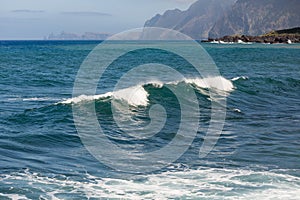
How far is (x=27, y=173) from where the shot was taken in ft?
42.1

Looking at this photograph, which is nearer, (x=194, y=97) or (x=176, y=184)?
(x=176, y=184)

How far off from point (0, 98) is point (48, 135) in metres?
10.9

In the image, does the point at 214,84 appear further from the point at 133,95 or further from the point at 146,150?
the point at 146,150

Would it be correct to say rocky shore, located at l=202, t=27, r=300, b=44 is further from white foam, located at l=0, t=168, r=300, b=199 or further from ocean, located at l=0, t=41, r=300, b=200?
white foam, located at l=0, t=168, r=300, b=199

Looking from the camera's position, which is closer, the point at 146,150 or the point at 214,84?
the point at 146,150

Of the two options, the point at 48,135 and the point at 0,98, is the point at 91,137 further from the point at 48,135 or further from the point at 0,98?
the point at 0,98

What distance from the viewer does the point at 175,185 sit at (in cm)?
1246

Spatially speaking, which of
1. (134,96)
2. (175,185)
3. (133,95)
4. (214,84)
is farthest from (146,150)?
(214,84)

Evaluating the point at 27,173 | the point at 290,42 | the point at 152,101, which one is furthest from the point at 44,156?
the point at 290,42

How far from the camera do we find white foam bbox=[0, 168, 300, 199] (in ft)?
38.1

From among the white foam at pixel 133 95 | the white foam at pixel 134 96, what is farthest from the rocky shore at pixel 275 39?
the white foam at pixel 134 96

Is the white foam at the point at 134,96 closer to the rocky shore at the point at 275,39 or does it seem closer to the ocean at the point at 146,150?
the ocean at the point at 146,150

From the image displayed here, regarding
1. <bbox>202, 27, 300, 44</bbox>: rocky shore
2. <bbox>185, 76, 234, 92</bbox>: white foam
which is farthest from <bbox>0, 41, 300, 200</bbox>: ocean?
<bbox>202, 27, 300, 44</bbox>: rocky shore

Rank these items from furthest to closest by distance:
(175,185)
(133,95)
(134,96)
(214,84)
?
(214,84) → (133,95) → (134,96) → (175,185)
